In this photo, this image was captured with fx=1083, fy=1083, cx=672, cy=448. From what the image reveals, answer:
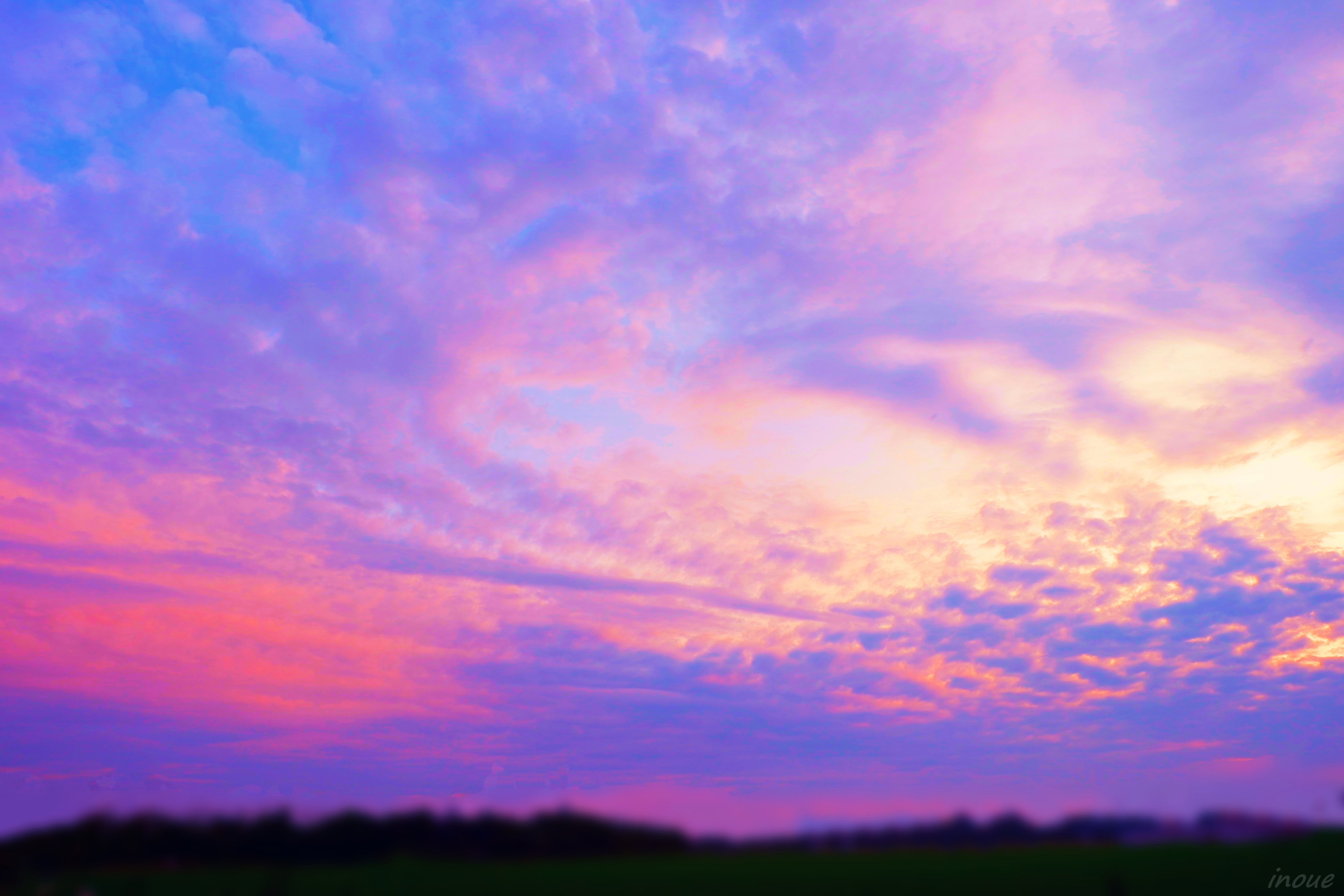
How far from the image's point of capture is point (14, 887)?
24.1 meters

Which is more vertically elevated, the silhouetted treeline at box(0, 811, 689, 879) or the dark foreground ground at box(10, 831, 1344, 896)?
the silhouetted treeline at box(0, 811, 689, 879)

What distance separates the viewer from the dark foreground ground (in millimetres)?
24047

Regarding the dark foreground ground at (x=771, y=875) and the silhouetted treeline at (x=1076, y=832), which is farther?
the silhouetted treeline at (x=1076, y=832)

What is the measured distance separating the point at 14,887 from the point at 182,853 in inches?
185

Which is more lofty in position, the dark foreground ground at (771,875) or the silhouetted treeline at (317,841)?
the silhouetted treeline at (317,841)

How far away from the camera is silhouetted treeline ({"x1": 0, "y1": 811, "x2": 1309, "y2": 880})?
1098 inches

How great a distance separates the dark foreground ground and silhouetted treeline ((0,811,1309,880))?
2.11 feet

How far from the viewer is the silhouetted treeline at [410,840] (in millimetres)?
27891

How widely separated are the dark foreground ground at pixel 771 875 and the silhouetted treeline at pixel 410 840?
642 mm

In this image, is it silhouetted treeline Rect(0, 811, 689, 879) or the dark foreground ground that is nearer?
the dark foreground ground

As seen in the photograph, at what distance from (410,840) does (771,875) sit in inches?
397

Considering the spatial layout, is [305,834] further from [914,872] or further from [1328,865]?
[1328,865]

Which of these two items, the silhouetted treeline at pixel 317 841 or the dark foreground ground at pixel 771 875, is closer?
the dark foreground ground at pixel 771 875

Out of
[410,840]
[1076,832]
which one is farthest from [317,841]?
[1076,832]
